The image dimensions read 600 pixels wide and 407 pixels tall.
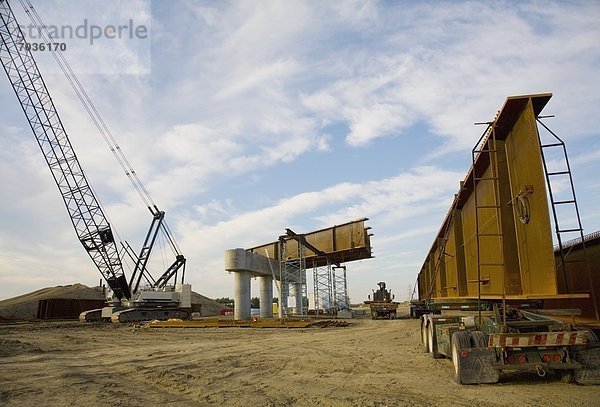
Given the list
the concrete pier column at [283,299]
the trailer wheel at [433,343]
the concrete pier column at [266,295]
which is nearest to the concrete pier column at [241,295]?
the concrete pier column at [283,299]

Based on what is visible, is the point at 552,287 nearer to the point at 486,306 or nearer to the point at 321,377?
the point at 486,306

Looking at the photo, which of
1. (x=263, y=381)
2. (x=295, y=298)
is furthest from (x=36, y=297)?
(x=263, y=381)

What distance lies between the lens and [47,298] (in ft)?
168

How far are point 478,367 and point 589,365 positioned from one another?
160 cm

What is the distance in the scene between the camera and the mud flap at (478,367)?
7.05 m

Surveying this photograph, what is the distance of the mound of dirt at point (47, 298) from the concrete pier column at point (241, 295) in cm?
1914

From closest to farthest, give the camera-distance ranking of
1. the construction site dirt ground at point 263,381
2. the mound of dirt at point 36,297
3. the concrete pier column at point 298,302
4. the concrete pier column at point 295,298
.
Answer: the construction site dirt ground at point 263,381, the concrete pier column at point 298,302, the concrete pier column at point 295,298, the mound of dirt at point 36,297

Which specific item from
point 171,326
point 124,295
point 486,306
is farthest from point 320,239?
point 486,306

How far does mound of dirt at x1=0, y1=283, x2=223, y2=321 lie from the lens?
4819cm

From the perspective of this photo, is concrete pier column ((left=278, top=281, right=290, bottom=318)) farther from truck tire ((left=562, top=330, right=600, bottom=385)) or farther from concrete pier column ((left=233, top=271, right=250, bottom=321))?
truck tire ((left=562, top=330, right=600, bottom=385))

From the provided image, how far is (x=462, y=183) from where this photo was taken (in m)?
10.7

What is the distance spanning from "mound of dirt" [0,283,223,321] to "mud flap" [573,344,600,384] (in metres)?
48.6

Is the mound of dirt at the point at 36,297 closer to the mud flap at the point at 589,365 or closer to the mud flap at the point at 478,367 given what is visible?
the mud flap at the point at 478,367

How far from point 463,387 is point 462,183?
17.0ft
